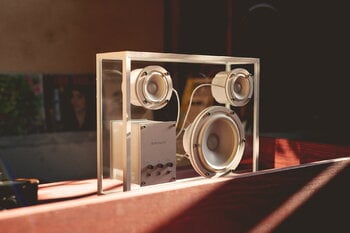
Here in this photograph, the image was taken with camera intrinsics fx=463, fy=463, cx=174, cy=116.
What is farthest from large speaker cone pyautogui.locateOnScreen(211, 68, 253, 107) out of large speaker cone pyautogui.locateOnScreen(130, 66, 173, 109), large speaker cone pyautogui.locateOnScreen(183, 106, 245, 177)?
large speaker cone pyautogui.locateOnScreen(130, 66, 173, 109)

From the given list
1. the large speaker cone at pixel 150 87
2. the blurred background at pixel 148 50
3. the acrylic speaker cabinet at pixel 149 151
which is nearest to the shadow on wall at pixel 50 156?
the blurred background at pixel 148 50

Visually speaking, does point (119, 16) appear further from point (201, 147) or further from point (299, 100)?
point (201, 147)

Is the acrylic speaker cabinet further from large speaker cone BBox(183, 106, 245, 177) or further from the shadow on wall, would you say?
the shadow on wall

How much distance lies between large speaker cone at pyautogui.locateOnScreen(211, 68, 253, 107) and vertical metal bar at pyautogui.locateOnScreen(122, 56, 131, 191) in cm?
57

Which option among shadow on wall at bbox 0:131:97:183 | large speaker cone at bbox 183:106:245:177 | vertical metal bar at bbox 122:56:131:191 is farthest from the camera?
shadow on wall at bbox 0:131:97:183

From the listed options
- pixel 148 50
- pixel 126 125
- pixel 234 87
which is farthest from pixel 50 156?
pixel 126 125

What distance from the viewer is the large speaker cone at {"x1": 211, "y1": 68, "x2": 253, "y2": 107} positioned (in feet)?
Answer: 6.94

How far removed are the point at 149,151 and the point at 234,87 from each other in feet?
→ 1.83

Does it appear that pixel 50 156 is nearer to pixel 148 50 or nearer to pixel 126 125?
pixel 148 50

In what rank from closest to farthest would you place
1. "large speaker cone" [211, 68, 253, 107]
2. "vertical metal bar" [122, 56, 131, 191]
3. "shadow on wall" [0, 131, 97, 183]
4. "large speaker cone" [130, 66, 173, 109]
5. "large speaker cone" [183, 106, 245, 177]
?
1. "vertical metal bar" [122, 56, 131, 191]
2. "large speaker cone" [130, 66, 173, 109]
3. "large speaker cone" [183, 106, 245, 177]
4. "large speaker cone" [211, 68, 253, 107]
5. "shadow on wall" [0, 131, 97, 183]

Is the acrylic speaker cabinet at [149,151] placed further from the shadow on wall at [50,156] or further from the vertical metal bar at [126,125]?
the shadow on wall at [50,156]

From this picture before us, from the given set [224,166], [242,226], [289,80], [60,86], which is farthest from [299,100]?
[242,226]

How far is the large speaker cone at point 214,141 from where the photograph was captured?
1926mm

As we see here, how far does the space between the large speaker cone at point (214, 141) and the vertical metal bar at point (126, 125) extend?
0.97 ft
